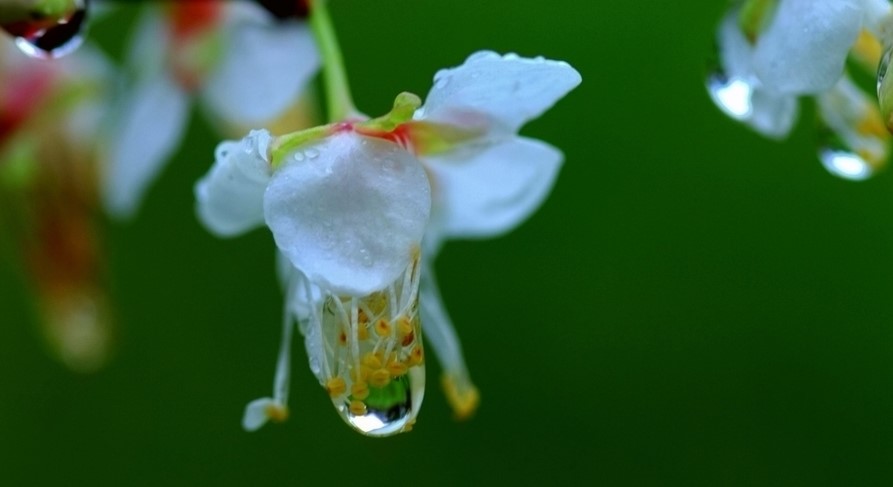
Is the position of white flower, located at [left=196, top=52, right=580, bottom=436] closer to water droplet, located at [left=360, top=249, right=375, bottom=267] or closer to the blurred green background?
water droplet, located at [left=360, top=249, right=375, bottom=267]

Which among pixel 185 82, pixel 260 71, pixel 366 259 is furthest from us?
pixel 185 82

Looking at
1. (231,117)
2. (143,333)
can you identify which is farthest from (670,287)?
(231,117)

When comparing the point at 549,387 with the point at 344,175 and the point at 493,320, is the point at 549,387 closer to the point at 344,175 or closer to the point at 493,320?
the point at 493,320

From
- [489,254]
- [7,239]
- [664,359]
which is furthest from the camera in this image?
[489,254]

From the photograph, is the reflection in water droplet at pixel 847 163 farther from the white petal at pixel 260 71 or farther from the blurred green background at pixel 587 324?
the blurred green background at pixel 587 324

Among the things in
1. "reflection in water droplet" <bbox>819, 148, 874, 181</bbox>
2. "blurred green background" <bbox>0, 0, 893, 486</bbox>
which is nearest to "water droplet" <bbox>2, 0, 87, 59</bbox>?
"reflection in water droplet" <bbox>819, 148, 874, 181</bbox>

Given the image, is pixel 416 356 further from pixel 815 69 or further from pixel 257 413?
pixel 815 69

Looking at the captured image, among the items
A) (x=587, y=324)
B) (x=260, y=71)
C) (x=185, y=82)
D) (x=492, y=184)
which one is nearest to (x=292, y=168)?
(x=492, y=184)
